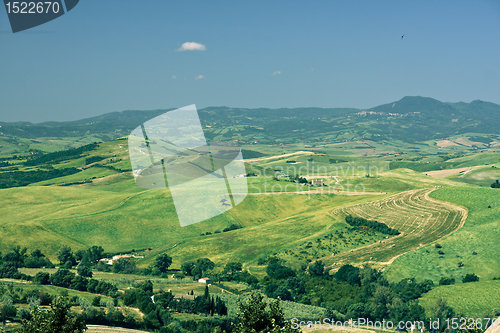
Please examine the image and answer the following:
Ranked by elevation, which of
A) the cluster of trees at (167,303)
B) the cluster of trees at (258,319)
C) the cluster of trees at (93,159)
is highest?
the cluster of trees at (258,319)

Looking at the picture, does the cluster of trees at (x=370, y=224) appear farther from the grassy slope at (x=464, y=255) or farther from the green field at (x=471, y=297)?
the green field at (x=471, y=297)

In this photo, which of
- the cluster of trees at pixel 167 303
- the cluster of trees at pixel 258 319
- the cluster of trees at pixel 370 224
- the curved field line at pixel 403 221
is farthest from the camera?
the cluster of trees at pixel 370 224

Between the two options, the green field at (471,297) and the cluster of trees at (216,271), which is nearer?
the green field at (471,297)

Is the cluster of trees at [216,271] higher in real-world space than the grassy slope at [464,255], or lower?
lower

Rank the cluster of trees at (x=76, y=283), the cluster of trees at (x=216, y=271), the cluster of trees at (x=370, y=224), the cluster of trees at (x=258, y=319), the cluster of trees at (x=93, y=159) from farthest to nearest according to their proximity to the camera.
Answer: the cluster of trees at (x=93, y=159)
the cluster of trees at (x=370, y=224)
the cluster of trees at (x=216, y=271)
the cluster of trees at (x=76, y=283)
the cluster of trees at (x=258, y=319)

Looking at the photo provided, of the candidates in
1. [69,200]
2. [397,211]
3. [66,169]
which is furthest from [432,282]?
[66,169]

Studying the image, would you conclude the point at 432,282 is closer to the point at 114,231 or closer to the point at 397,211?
the point at 397,211

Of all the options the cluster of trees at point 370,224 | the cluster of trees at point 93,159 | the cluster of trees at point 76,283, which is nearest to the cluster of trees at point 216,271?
the cluster of trees at point 76,283

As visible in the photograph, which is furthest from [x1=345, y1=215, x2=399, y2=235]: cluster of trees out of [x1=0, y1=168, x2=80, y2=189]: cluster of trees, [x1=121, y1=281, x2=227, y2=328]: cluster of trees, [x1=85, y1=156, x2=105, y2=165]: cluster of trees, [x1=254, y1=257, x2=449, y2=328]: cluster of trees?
[x1=85, y1=156, x2=105, y2=165]: cluster of trees

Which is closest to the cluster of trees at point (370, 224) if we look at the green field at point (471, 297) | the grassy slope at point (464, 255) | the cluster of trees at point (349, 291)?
the grassy slope at point (464, 255)
